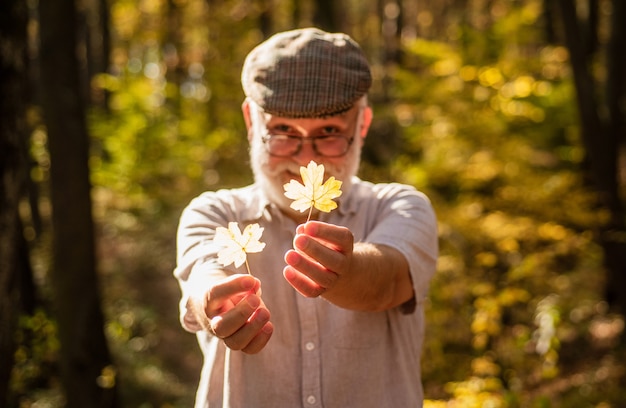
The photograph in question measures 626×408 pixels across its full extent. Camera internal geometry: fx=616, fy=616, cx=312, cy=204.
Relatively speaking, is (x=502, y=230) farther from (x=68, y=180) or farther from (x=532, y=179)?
(x=68, y=180)

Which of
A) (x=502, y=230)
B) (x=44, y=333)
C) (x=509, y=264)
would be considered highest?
(x=502, y=230)

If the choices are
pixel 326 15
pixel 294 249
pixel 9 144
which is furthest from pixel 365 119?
pixel 326 15

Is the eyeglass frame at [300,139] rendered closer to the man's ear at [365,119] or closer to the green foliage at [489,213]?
the man's ear at [365,119]

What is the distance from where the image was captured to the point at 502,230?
583 cm

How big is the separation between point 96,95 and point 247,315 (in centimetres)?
2474

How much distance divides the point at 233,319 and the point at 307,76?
0.83m

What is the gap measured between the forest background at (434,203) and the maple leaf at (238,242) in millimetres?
2095

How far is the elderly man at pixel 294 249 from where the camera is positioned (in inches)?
71.8

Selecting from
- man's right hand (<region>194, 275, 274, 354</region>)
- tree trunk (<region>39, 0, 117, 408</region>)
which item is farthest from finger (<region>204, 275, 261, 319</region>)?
tree trunk (<region>39, 0, 117, 408</region>)


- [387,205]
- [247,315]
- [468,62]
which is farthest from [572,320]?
[247,315]

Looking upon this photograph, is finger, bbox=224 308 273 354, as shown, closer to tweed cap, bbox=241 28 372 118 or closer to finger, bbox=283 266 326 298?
finger, bbox=283 266 326 298

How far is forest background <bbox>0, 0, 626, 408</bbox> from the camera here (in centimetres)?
495

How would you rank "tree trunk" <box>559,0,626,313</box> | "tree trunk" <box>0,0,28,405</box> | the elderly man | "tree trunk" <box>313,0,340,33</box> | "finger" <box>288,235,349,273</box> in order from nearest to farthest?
"finger" <box>288,235,349,273</box>
the elderly man
"tree trunk" <box>0,0,28,405</box>
"tree trunk" <box>559,0,626,313</box>
"tree trunk" <box>313,0,340,33</box>

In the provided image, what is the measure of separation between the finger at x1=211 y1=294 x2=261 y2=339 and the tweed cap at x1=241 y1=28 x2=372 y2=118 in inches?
27.5
